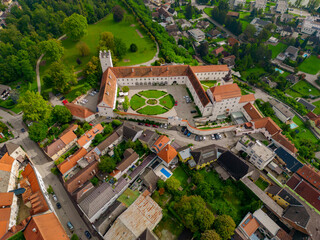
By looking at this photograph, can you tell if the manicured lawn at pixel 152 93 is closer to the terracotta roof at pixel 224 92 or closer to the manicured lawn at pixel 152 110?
the manicured lawn at pixel 152 110

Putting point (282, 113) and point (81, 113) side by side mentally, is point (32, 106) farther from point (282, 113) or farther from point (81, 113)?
point (282, 113)

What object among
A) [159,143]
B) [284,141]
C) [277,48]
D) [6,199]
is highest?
[6,199]

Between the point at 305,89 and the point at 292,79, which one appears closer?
the point at 305,89

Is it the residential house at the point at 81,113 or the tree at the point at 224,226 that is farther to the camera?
the residential house at the point at 81,113

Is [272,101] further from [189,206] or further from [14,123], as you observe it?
[14,123]

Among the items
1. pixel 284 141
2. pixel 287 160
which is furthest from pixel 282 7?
pixel 287 160

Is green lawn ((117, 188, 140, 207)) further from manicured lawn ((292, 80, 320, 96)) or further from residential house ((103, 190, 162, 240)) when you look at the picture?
manicured lawn ((292, 80, 320, 96))

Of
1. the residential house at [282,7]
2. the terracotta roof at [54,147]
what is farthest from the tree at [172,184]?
the residential house at [282,7]
